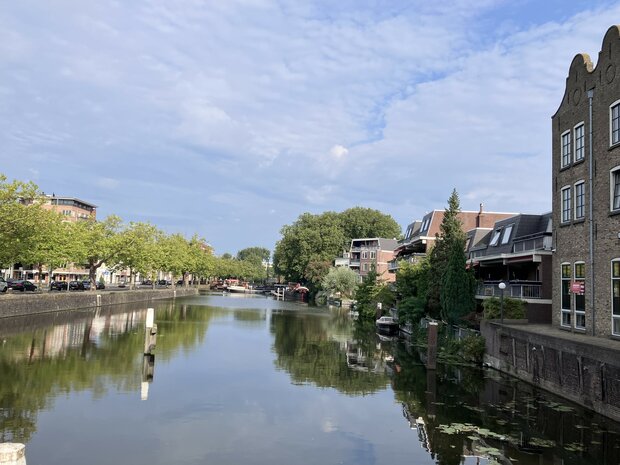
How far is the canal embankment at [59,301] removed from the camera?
38.6 metres

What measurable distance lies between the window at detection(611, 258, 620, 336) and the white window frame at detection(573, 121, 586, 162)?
19.0ft

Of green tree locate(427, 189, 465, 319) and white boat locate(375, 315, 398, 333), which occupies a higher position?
green tree locate(427, 189, 465, 319)

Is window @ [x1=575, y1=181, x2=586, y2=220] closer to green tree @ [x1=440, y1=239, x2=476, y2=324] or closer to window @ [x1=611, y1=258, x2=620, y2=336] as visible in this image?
window @ [x1=611, y1=258, x2=620, y2=336]

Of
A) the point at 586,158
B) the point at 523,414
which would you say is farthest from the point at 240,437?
the point at 586,158

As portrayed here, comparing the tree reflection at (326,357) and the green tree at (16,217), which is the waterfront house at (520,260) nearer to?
the tree reflection at (326,357)

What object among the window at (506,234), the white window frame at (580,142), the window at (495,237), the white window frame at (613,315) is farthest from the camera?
the window at (495,237)

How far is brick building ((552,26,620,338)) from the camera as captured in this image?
69.2 ft

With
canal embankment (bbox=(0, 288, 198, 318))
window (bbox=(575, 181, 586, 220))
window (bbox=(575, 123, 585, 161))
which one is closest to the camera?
window (bbox=(575, 181, 586, 220))

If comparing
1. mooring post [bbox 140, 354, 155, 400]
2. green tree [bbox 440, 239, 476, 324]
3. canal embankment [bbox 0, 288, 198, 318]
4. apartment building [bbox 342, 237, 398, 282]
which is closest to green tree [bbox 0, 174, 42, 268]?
canal embankment [bbox 0, 288, 198, 318]

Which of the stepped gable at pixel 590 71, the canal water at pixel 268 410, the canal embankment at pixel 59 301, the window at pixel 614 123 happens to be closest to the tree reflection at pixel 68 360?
the canal water at pixel 268 410

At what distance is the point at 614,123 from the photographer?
21.4m

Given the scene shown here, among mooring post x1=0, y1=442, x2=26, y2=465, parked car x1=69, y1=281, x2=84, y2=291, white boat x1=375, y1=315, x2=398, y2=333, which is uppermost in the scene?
parked car x1=69, y1=281, x2=84, y2=291

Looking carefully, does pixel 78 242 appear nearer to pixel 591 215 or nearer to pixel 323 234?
pixel 591 215

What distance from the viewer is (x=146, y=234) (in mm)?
75938
